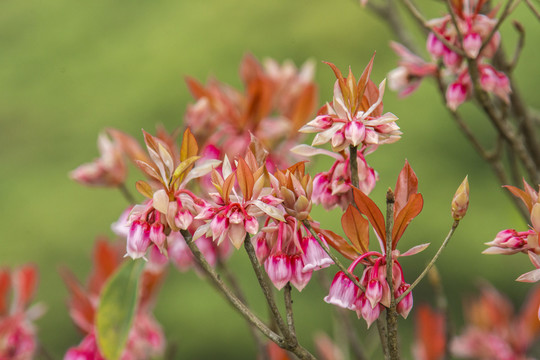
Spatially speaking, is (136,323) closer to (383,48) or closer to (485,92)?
(485,92)

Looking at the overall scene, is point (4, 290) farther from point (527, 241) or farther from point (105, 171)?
point (527, 241)

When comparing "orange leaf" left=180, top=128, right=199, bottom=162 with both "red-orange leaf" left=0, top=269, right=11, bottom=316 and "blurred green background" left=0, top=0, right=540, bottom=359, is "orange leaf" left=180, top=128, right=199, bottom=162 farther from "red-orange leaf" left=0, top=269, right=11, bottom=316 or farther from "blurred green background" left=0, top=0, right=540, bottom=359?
"blurred green background" left=0, top=0, right=540, bottom=359

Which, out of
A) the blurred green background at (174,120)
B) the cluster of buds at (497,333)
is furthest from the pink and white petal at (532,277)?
the blurred green background at (174,120)

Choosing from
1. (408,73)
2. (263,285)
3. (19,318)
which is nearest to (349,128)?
(263,285)

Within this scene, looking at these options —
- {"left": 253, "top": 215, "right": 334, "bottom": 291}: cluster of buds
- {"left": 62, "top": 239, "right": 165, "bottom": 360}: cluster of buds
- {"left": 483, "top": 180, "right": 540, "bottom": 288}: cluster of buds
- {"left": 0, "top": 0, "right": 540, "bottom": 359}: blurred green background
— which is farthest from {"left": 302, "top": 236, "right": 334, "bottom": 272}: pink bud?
{"left": 0, "top": 0, "right": 540, "bottom": 359}: blurred green background

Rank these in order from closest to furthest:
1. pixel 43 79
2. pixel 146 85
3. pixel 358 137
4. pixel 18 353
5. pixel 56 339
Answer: pixel 358 137, pixel 18 353, pixel 56 339, pixel 146 85, pixel 43 79

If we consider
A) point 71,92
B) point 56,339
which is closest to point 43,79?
point 71,92

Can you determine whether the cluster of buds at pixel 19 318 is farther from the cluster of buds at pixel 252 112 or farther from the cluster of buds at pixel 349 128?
the cluster of buds at pixel 349 128
